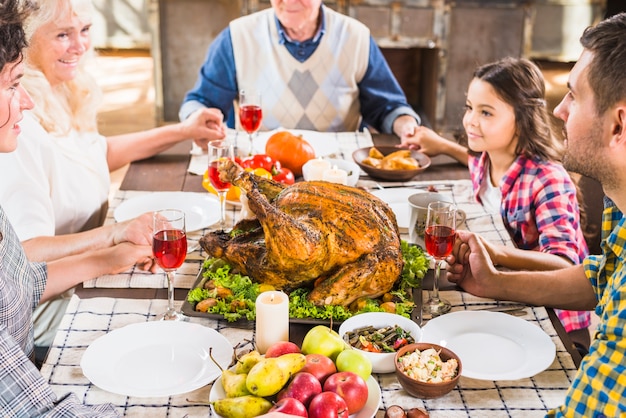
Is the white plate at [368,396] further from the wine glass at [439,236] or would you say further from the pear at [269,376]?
the wine glass at [439,236]

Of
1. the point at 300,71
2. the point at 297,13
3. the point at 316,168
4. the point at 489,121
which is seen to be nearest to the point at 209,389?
the point at 316,168

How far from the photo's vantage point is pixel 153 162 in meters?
2.92

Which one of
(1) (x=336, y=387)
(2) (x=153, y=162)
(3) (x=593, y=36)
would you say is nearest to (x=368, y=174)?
(2) (x=153, y=162)

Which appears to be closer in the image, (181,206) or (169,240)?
(169,240)

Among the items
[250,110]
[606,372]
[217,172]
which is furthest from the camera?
[250,110]

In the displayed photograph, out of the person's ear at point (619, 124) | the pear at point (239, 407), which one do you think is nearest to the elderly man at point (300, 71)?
the person's ear at point (619, 124)

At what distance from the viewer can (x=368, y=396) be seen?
1479mm

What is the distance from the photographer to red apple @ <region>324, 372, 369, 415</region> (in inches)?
55.6

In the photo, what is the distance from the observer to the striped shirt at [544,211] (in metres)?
2.21

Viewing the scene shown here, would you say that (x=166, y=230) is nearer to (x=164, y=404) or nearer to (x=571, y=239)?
(x=164, y=404)

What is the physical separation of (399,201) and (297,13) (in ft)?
4.02

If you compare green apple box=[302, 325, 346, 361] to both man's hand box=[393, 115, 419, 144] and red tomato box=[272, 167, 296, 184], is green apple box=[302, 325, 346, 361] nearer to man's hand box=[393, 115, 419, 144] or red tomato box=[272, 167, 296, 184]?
red tomato box=[272, 167, 296, 184]

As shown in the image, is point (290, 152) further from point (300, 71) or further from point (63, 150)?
point (300, 71)

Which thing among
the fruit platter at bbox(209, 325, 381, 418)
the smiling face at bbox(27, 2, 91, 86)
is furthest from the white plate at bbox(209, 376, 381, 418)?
the smiling face at bbox(27, 2, 91, 86)
